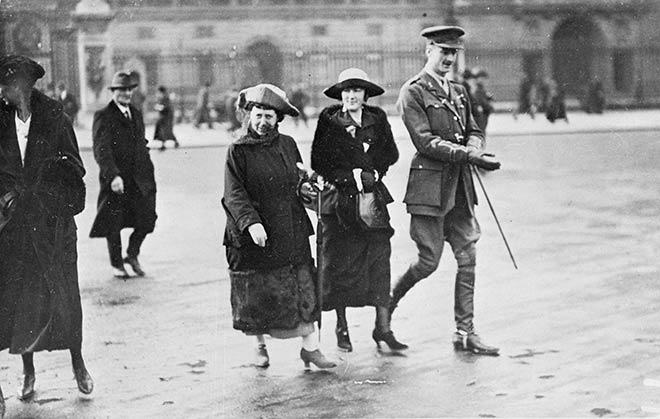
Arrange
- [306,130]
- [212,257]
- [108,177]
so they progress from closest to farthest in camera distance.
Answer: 1. [108,177]
2. [212,257]
3. [306,130]

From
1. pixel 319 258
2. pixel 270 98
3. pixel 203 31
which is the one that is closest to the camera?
pixel 270 98

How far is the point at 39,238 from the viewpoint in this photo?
5965 millimetres

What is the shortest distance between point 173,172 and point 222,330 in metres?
11.5

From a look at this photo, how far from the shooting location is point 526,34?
46688mm

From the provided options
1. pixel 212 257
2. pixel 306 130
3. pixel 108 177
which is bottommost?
pixel 306 130

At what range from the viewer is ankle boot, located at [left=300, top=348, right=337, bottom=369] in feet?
21.3

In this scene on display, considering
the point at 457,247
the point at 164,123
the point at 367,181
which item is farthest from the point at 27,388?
the point at 164,123

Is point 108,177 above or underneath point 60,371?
above

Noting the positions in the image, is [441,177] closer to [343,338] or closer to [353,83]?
[353,83]

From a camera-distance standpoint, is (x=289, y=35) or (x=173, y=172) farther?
(x=289, y=35)

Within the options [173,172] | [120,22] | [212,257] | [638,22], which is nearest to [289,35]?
[120,22]

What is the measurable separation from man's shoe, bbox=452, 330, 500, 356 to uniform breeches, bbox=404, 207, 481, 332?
0.04 metres

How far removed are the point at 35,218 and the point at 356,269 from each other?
2.07m

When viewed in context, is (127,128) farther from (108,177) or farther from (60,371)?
(60,371)
